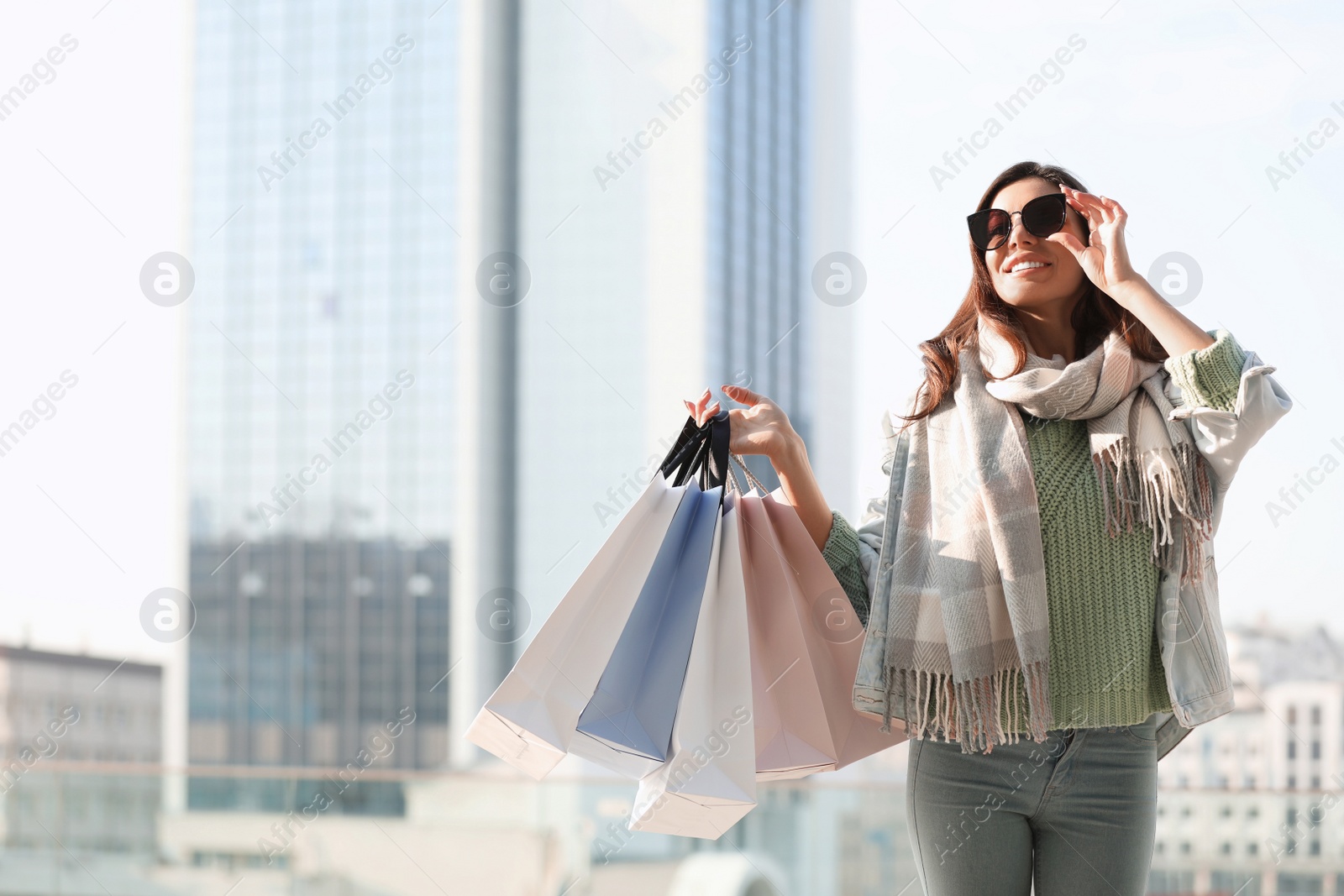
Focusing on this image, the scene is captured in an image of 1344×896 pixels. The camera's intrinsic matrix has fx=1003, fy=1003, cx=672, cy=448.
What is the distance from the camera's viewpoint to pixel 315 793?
337cm

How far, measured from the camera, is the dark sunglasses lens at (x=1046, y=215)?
3.61 ft

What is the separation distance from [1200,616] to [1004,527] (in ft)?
0.71

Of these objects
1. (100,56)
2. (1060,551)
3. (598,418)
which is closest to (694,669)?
(1060,551)

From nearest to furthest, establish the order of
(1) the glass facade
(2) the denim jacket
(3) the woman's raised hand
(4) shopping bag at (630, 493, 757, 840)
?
1. (2) the denim jacket
2. (4) shopping bag at (630, 493, 757, 840)
3. (3) the woman's raised hand
4. (1) the glass facade

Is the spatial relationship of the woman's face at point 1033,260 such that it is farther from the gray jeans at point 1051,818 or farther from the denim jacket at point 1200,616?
the gray jeans at point 1051,818

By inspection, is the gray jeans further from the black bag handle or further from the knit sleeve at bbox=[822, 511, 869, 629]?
the black bag handle

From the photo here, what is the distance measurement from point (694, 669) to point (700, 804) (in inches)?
5.8

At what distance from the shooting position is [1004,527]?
3.47 feet

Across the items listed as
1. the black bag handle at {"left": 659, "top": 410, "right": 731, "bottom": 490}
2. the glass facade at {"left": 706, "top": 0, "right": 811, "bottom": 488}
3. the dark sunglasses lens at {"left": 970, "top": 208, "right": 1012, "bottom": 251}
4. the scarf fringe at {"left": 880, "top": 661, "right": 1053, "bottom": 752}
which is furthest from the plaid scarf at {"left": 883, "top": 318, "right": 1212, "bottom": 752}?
the glass facade at {"left": 706, "top": 0, "right": 811, "bottom": 488}

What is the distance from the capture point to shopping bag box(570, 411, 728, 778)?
1147mm

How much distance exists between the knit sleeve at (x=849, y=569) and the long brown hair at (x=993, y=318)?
0.17 meters

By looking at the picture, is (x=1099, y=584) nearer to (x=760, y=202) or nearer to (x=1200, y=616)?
(x=1200, y=616)

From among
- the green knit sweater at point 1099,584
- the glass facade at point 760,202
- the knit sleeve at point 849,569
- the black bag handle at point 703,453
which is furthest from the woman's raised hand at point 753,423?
the glass facade at point 760,202

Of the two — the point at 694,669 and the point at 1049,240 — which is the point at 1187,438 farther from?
the point at 694,669
